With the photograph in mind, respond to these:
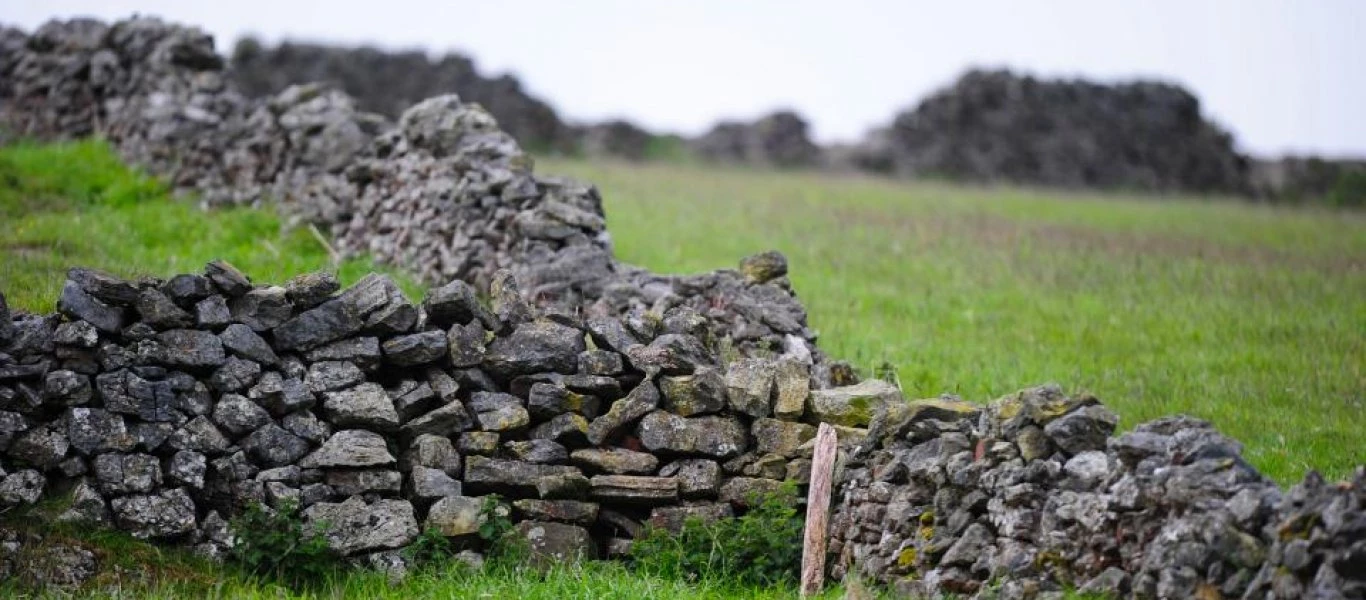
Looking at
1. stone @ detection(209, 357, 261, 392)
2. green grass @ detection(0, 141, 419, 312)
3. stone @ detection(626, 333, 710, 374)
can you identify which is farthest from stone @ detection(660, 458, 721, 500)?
green grass @ detection(0, 141, 419, 312)

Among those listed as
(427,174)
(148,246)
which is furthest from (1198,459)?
(148,246)

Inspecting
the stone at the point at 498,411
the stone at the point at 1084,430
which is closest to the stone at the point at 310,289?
the stone at the point at 498,411

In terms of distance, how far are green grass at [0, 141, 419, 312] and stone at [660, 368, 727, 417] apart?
5351 mm

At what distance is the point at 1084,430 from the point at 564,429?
395 centimetres

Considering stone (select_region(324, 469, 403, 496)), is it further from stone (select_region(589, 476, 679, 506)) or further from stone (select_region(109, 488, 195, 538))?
stone (select_region(589, 476, 679, 506))

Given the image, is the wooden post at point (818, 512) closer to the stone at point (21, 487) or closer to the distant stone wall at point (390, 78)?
the stone at point (21, 487)

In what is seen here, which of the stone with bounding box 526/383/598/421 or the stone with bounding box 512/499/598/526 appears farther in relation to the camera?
the stone with bounding box 526/383/598/421

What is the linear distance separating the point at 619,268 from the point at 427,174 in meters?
3.74

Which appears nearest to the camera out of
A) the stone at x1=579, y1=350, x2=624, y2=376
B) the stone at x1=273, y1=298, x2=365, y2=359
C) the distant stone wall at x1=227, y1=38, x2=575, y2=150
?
the stone at x1=273, y1=298, x2=365, y2=359

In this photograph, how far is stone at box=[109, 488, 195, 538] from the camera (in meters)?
9.88

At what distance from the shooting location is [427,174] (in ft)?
57.7

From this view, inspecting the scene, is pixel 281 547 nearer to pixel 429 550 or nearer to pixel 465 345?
pixel 429 550

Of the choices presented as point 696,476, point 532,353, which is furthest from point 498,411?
point 696,476

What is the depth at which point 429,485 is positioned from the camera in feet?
35.1
